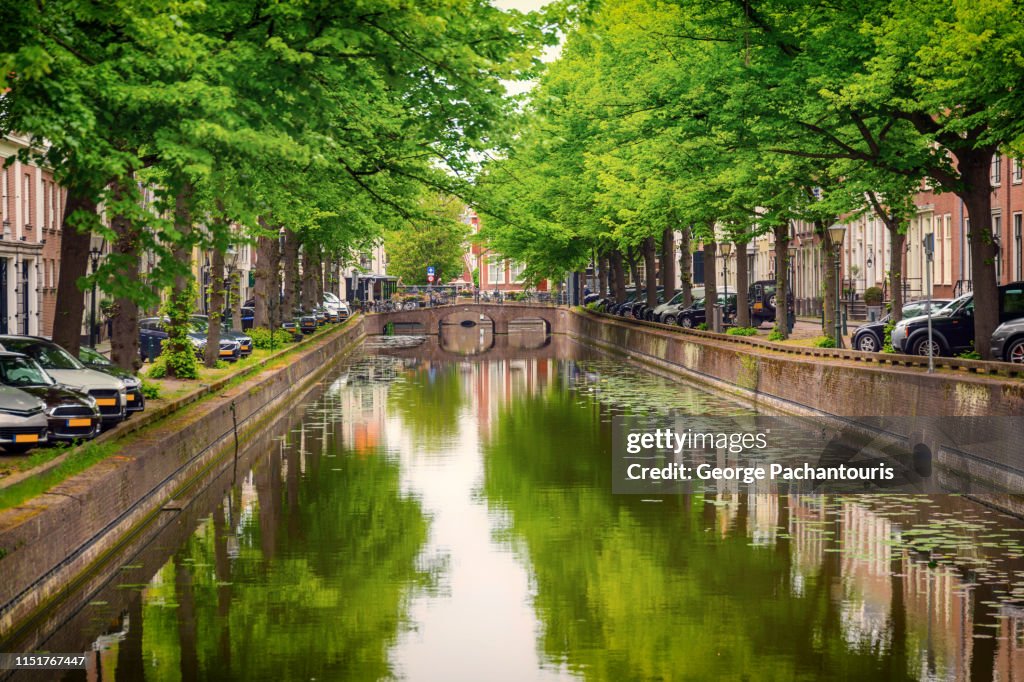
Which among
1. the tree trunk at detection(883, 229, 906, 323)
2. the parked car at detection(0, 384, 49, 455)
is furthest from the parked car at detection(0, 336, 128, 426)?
the tree trunk at detection(883, 229, 906, 323)

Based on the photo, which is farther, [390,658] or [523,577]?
[523,577]

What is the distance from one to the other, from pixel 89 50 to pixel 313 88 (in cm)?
283

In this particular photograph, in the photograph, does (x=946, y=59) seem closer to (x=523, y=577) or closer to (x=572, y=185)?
(x=523, y=577)

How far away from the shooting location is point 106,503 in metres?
19.4

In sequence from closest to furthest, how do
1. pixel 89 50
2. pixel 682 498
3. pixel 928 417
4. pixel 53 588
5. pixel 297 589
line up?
pixel 53 588
pixel 297 589
pixel 89 50
pixel 682 498
pixel 928 417

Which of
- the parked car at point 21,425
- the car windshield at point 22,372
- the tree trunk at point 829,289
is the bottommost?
the parked car at point 21,425

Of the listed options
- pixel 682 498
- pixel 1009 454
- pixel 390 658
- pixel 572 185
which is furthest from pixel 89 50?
pixel 572 185

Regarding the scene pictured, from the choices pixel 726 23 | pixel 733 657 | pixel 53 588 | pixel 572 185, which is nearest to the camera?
pixel 733 657

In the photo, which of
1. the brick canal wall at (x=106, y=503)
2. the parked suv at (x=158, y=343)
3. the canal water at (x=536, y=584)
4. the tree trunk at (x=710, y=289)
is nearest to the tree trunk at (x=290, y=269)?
the parked suv at (x=158, y=343)

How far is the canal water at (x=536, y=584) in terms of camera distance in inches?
569

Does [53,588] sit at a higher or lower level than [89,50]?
lower

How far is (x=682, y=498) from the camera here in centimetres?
2544

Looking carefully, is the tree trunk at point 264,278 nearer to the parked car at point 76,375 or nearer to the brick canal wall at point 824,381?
the brick canal wall at point 824,381

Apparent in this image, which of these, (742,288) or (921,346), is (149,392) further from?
(742,288)
